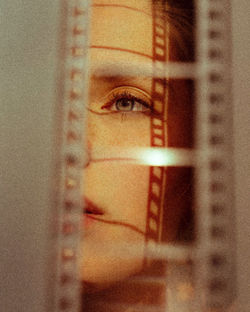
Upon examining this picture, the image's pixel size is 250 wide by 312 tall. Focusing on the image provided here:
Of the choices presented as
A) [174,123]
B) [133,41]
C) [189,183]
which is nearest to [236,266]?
[189,183]

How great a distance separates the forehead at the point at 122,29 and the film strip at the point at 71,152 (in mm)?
88

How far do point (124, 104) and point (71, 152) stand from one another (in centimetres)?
19

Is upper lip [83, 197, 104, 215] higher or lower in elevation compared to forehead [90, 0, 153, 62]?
lower

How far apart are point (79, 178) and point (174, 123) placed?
199 mm

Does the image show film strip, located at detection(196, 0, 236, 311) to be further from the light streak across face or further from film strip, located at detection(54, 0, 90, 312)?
film strip, located at detection(54, 0, 90, 312)

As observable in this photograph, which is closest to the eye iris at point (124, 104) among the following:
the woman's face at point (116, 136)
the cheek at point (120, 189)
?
the woman's face at point (116, 136)

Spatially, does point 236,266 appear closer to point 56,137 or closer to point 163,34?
point 56,137

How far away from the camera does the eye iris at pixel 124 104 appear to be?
0.60 metres

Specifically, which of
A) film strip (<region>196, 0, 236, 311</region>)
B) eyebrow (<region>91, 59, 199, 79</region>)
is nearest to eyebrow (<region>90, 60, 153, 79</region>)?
eyebrow (<region>91, 59, 199, 79</region>)

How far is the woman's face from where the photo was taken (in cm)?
52

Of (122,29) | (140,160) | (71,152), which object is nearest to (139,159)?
(140,160)

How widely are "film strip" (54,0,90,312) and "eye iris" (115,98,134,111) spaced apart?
0.44 feet

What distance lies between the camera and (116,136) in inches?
22.7

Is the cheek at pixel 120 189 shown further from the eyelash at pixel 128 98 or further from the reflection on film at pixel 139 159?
the eyelash at pixel 128 98
